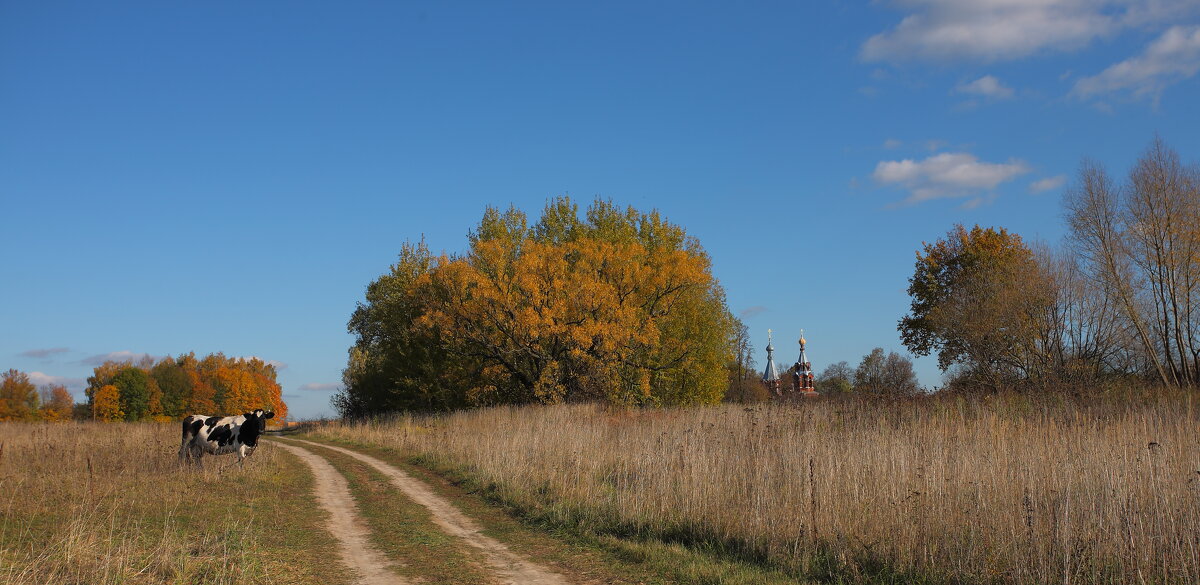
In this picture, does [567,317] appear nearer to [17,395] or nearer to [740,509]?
[740,509]

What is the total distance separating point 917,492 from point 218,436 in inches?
617

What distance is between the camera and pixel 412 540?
31.9 ft

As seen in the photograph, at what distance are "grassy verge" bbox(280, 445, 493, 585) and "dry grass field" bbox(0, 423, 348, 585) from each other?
2.42 feet

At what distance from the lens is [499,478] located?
14.5m

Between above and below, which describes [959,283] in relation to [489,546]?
above

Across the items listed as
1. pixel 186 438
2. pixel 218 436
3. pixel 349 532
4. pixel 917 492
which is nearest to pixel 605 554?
pixel 917 492

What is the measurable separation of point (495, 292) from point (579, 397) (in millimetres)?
5891

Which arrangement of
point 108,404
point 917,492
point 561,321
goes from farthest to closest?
point 108,404 → point 561,321 → point 917,492

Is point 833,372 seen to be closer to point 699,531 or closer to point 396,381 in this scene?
point 396,381

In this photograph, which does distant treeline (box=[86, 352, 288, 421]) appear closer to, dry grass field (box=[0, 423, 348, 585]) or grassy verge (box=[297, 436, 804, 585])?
dry grass field (box=[0, 423, 348, 585])

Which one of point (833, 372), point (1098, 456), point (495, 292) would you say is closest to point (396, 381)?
point (495, 292)

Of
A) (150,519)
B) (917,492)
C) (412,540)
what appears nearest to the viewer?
(917,492)

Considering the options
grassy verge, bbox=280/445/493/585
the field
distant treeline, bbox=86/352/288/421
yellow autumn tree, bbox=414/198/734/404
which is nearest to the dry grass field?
the field

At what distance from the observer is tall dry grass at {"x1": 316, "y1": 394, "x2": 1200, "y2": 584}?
22.5 ft
